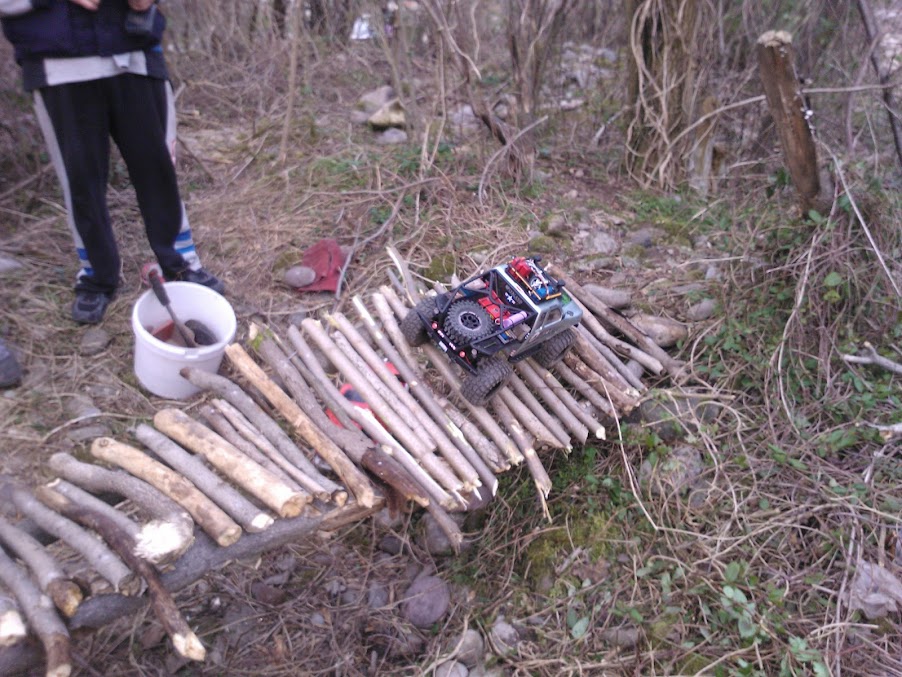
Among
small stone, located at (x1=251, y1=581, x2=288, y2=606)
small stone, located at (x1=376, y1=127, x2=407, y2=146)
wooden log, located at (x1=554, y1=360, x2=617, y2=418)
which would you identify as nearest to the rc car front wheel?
wooden log, located at (x1=554, y1=360, x2=617, y2=418)

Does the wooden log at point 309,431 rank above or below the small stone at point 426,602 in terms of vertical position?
above

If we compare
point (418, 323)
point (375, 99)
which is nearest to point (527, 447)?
point (418, 323)

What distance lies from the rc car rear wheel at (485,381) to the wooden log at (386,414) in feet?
0.87

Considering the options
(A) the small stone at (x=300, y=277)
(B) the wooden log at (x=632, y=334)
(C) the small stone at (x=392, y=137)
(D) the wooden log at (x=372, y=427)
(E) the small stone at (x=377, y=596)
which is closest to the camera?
(D) the wooden log at (x=372, y=427)

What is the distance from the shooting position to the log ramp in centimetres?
184

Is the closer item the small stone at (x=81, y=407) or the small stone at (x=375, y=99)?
the small stone at (x=81, y=407)

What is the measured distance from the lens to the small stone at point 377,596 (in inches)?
122

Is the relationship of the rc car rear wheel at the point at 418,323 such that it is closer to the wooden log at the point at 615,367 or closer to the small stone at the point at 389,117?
the wooden log at the point at 615,367

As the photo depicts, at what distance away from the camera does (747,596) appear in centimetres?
249

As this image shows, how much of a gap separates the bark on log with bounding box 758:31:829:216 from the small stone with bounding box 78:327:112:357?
3405 mm

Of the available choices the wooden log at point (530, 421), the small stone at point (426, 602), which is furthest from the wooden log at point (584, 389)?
the small stone at point (426, 602)

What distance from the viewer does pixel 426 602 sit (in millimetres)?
3025

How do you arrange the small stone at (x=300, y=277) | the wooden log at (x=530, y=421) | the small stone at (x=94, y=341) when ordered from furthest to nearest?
the small stone at (x=300, y=277), the small stone at (x=94, y=341), the wooden log at (x=530, y=421)

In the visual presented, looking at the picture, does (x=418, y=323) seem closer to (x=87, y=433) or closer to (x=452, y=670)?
(x=452, y=670)
